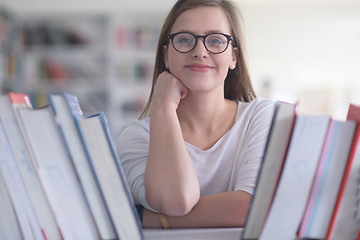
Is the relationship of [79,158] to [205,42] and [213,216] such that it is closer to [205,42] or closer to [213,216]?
[213,216]

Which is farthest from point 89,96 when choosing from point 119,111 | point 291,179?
point 291,179

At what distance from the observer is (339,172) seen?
511 mm

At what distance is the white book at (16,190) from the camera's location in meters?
0.62

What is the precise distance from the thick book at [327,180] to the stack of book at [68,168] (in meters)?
0.27

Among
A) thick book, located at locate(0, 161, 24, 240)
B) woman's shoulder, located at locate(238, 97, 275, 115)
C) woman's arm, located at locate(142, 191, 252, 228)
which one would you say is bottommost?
woman's arm, located at locate(142, 191, 252, 228)

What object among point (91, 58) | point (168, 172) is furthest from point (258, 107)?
point (91, 58)

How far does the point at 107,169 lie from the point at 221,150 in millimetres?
643

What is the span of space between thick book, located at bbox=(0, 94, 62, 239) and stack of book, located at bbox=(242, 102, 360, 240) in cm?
32

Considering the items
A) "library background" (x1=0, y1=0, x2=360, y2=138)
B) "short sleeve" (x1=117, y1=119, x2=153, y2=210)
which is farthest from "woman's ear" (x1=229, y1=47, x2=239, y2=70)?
"library background" (x1=0, y1=0, x2=360, y2=138)

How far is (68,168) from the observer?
0.56m

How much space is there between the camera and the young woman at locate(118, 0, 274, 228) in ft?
2.70

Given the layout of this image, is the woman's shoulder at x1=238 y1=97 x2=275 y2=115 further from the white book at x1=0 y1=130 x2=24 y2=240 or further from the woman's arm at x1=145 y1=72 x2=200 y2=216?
the white book at x1=0 y1=130 x2=24 y2=240

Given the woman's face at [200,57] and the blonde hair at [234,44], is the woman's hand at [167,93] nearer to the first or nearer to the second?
the woman's face at [200,57]

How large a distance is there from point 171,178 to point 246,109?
53 centimetres
